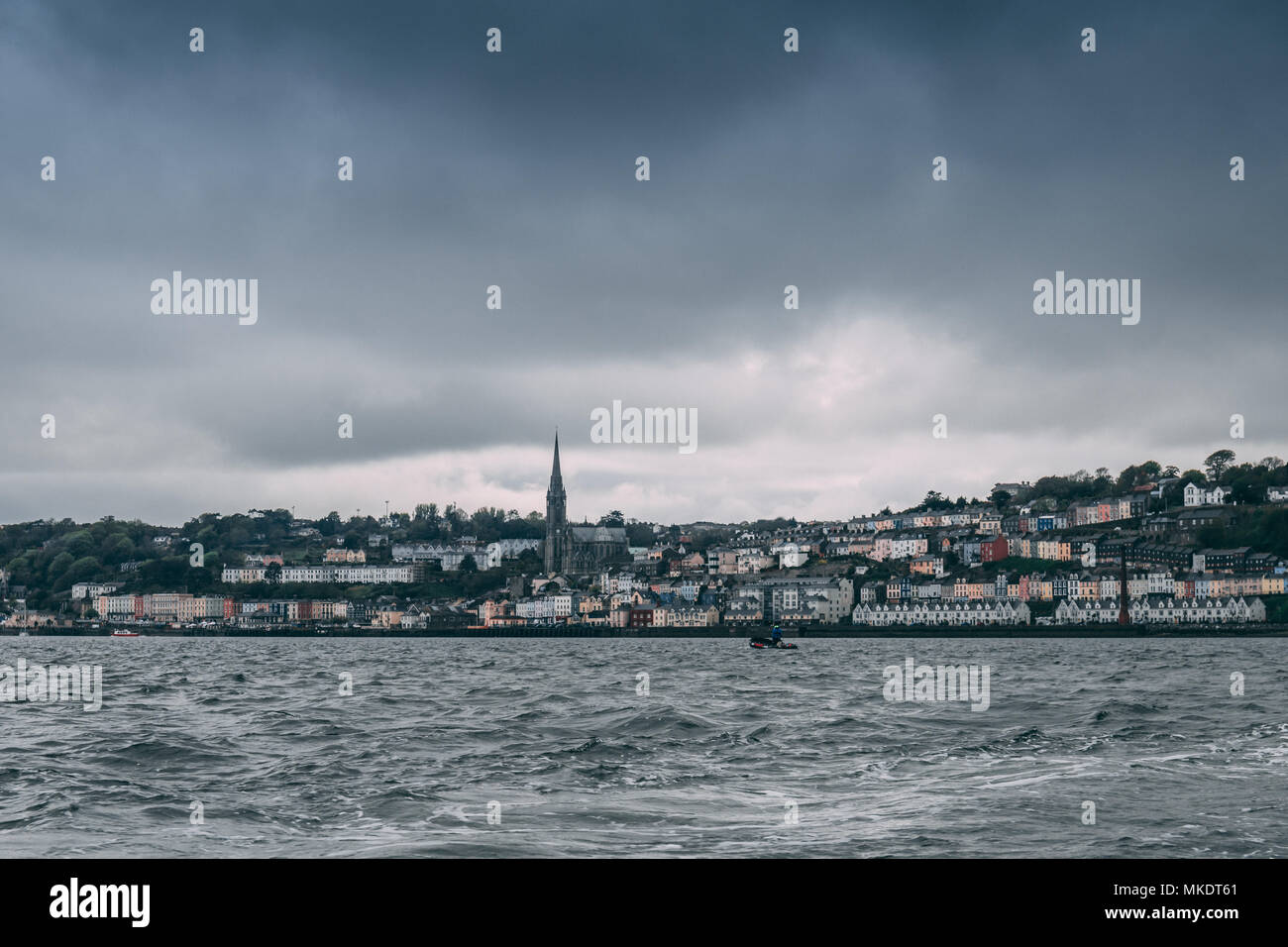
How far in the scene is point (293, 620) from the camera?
18762 centimetres

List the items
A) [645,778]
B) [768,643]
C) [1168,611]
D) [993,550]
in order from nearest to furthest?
[645,778] → [768,643] → [1168,611] → [993,550]

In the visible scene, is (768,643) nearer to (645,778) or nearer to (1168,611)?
(1168,611)

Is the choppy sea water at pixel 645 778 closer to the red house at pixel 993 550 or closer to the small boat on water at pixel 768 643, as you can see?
the small boat on water at pixel 768 643

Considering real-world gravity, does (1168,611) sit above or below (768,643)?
below

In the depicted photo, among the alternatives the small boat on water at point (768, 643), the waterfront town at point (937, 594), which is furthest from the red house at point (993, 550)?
the small boat on water at point (768, 643)

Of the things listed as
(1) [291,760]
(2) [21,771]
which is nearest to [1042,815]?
(1) [291,760]

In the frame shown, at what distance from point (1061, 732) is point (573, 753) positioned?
30.2ft

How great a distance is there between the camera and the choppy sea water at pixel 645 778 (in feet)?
36.9

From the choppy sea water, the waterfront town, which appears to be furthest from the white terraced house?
the choppy sea water

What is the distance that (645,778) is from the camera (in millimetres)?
15789

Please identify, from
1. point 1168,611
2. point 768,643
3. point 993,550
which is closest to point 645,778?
point 768,643

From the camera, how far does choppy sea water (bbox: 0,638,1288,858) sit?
36.9 feet
